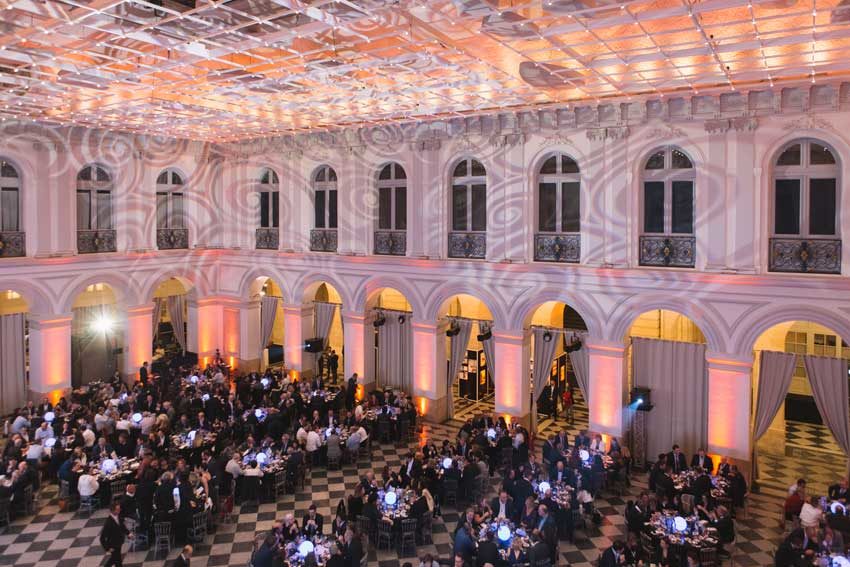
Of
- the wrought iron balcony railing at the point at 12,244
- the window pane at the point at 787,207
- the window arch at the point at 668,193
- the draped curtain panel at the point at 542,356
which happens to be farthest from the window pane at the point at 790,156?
the wrought iron balcony railing at the point at 12,244

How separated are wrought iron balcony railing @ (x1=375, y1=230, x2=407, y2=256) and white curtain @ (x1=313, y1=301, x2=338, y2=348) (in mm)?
2509

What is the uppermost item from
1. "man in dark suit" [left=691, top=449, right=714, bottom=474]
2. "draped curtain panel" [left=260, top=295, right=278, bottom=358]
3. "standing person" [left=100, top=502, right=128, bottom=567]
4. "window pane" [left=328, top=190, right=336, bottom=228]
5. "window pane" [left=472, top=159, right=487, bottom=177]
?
"window pane" [left=472, top=159, right=487, bottom=177]

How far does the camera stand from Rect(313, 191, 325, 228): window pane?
16781 millimetres

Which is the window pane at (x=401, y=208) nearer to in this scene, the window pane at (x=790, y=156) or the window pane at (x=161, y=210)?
the window pane at (x=161, y=210)

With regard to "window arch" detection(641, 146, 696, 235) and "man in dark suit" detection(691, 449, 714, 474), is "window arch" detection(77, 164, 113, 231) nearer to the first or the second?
"window arch" detection(641, 146, 696, 235)

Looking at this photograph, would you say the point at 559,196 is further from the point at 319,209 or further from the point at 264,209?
the point at 264,209

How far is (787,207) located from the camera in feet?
36.2

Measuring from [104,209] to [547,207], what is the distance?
437 inches

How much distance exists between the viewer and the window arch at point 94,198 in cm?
1589

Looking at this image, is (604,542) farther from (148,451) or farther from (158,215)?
(158,215)

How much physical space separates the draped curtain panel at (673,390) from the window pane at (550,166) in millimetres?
3816

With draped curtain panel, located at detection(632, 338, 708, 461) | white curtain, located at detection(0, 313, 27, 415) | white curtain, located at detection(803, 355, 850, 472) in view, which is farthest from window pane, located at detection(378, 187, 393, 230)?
white curtain, located at detection(803, 355, 850, 472)

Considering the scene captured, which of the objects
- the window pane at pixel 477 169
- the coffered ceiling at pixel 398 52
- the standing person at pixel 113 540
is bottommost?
the standing person at pixel 113 540

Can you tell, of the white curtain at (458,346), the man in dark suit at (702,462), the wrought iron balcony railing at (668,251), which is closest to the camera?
the man in dark suit at (702,462)
